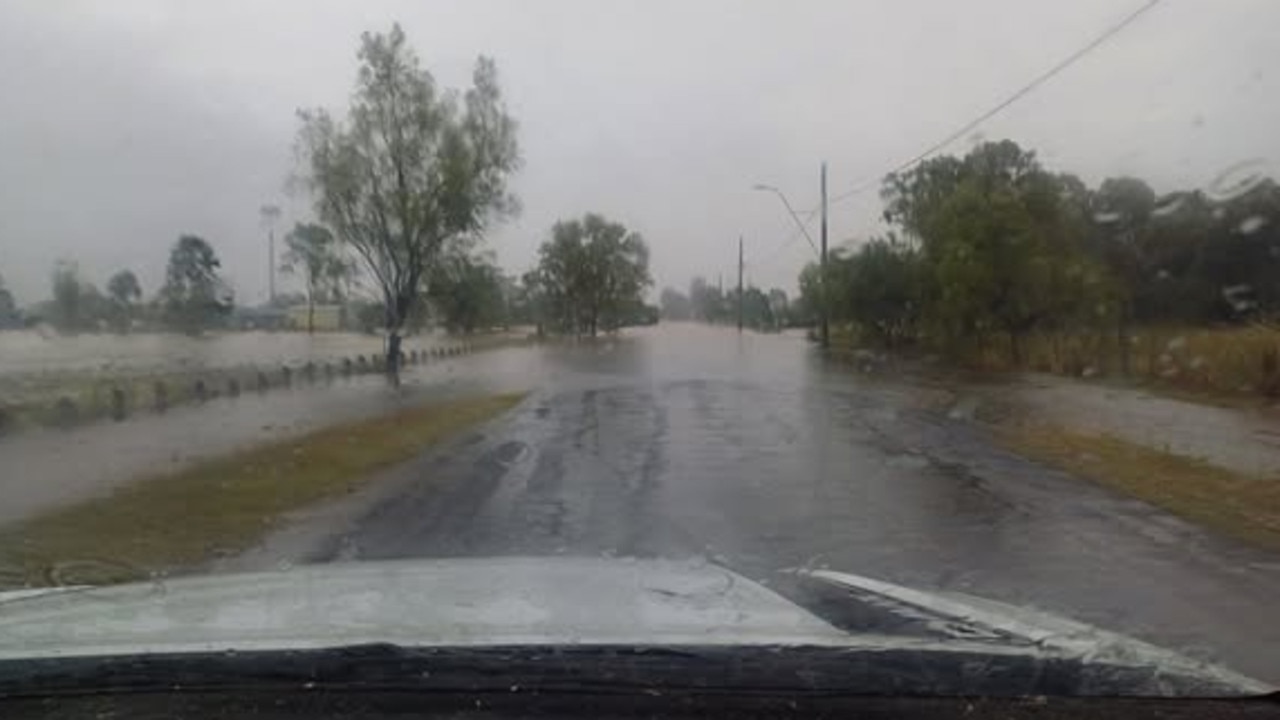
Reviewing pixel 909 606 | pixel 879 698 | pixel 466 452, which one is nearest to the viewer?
pixel 879 698

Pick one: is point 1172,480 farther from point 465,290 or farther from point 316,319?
point 316,319

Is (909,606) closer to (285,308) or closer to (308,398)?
(308,398)

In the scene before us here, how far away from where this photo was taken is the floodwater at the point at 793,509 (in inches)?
318

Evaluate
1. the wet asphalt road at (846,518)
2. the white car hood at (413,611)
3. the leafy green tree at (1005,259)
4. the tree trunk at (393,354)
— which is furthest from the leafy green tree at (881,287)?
the white car hood at (413,611)

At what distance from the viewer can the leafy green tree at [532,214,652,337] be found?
228 feet

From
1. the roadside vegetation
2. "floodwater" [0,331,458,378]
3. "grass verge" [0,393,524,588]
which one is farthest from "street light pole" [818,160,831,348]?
"grass verge" [0,393,524,588]

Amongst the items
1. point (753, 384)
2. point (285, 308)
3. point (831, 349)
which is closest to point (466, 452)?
point (753, 384)

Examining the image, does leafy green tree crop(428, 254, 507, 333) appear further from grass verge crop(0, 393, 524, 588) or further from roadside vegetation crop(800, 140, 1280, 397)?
grass verge crop(0, 393, 524, 588)

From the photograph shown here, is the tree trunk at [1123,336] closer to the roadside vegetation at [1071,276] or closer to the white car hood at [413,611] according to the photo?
the roadside vegetation at [1071,276]

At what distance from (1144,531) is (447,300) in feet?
122

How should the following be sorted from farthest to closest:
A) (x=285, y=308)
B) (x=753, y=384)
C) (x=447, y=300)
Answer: (x=285, y=308) < (x=447, y=300) < (x=753, y=384)

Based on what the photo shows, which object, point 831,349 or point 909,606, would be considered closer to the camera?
point 909,606

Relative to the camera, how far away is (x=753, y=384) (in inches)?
1362

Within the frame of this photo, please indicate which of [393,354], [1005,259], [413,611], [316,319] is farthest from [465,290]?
[413,611]
